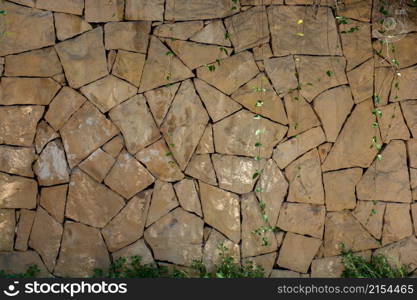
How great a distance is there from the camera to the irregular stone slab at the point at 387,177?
5129mm

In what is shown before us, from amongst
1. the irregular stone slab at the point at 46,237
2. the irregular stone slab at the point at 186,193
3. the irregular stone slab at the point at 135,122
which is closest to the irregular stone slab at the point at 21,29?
the irregular stone slab at the point at 135,122

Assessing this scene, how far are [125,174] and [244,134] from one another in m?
0.90

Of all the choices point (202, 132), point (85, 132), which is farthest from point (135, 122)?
point (202, 132)

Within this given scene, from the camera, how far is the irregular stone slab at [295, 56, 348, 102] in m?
5.05

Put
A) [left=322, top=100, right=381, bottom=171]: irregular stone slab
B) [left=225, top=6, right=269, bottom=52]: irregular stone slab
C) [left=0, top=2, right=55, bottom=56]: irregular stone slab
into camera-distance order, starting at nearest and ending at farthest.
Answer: [left=0, top=2, right=55, bottom=56]: irregular stone slab, [left=225, top=6, right=269, bottom=52]: irregular stone slab, [left=322, top=100, right=381, bottom=171]: irregular stone slab

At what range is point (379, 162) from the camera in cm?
512

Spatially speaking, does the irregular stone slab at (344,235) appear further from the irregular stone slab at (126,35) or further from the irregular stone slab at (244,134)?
the irregular stone slab at (126,35)

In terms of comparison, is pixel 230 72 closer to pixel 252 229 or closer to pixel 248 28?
pixel 248 28

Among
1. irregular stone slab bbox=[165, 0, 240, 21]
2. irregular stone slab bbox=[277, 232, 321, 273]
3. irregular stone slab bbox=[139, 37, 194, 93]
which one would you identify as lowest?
irregular stone slab bbox=[277, 232, 321, 273]

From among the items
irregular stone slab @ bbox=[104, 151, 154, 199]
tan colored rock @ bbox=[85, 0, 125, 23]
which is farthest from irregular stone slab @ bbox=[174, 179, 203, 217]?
tan colored rock @ bbox=[85, 0, 125, 23]

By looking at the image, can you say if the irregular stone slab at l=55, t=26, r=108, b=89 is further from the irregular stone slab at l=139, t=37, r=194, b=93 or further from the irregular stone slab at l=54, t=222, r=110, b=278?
the irregular stone slab at l=54, t=222, r=110, b=278

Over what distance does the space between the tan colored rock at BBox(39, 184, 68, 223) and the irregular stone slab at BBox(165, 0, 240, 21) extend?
1.45 meters

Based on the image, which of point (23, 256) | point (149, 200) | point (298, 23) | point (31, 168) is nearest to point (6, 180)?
point (31, 168)

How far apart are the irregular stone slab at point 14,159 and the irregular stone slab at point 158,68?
942 millimetres
